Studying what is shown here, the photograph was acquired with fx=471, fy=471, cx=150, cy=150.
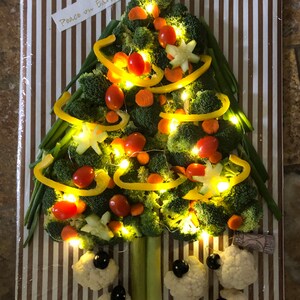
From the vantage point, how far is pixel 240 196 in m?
1.73

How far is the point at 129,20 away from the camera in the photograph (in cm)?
178

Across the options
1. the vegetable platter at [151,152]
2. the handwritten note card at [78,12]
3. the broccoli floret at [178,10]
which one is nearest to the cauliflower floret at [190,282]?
the vegetable platter at [151,152]

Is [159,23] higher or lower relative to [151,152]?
higher

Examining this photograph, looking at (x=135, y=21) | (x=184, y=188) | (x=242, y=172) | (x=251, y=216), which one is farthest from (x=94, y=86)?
(x=251, y=216)

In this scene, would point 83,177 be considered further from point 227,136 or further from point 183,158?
point 227,136

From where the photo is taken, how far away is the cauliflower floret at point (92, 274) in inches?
70.0

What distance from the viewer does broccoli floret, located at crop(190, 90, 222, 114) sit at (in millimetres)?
1695

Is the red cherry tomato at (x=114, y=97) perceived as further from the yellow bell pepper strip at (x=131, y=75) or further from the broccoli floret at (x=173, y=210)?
the broccoli floret at (x=173, y=210)

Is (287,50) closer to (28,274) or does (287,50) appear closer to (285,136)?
(285,136)

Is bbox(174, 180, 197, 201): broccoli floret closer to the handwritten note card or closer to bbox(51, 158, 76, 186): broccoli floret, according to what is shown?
bbox(51, 158, 76, 186): broccoli floret

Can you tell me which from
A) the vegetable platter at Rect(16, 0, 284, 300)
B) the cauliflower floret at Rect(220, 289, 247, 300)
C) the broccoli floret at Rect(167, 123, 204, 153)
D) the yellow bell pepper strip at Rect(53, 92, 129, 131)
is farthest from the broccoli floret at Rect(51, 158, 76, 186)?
the cauliflower floret at Rect(220, 289, 247, 300)

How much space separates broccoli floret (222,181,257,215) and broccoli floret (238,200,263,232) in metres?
0.02

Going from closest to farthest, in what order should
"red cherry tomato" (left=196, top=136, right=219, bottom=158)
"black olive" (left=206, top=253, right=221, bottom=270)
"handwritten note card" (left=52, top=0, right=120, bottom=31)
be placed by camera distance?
"red cherry tomato" (left=196, top=136, right=219, bottom=158) < "black olive" (left=206, top=253, right=221, bottom=270) < "handwritten note card" (left=52, top=0, right=120, bottom=31)

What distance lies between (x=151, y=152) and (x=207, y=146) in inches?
8.8
